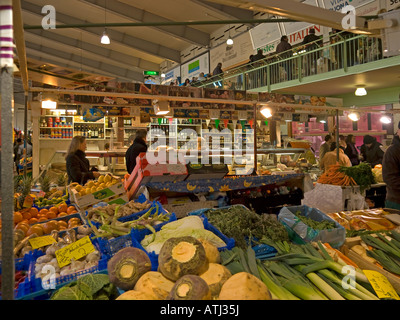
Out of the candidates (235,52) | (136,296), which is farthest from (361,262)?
(235,52)

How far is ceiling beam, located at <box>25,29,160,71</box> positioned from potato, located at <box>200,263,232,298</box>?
1944 centimetres

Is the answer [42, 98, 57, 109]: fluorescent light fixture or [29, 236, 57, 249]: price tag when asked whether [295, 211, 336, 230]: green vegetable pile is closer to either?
[29, 236, 57, 249]: price tag

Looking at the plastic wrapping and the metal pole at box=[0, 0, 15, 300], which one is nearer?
the metal pole at box=[0, 0, 15, 300]

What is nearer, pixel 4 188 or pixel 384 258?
pixel 4 188

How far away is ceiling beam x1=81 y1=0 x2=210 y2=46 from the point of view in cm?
1512

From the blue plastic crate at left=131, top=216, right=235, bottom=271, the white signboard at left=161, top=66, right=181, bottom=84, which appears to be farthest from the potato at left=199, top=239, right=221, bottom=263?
the white signboard at left=161, top=66, right=181, bottom=84

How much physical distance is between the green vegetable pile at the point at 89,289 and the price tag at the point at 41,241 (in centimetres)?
72

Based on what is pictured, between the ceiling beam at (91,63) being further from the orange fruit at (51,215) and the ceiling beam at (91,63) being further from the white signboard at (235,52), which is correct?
the orange fruit at (51,215)

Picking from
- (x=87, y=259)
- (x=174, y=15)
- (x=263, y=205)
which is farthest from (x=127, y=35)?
(x=87, y=259)

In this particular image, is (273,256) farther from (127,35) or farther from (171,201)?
(127,35)

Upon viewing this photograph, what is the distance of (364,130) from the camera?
49.3ft

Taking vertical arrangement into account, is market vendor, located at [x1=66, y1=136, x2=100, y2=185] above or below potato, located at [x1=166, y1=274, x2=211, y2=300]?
above

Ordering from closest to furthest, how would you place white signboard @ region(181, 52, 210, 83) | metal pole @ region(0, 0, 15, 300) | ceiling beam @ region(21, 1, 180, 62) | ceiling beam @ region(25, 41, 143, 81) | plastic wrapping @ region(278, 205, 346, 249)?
metal pole @ region(0, 0, 15, 300)
plastic wrapping @ region(278, 205, 346, 249)
ceiling beam @ region(21, 1, 180, 62)
white signboard @ region(181, 52, 210, 83)
ceiling beam @ region(25, 41, 143, 81)
